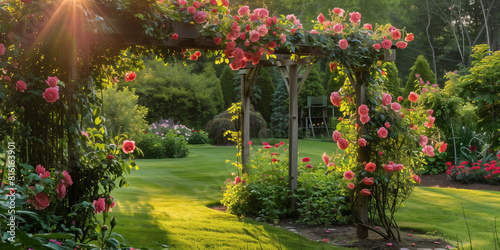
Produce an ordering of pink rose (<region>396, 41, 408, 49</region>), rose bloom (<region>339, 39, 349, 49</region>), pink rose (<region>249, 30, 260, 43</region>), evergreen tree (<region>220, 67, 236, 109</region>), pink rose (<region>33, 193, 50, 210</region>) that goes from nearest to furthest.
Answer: pink rose (<region>33, 193, 50, 210</region>) < pink rose (<region>249, 30, 260, 43</region>) < rose bloom (<region>339, 39, 349, 49</region>) < pink rose (<region>396, 41, 408, 49</region>) < evergreen tree (<region>220, 67, 236, 109</region>)

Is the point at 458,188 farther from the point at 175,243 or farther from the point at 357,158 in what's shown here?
the point at 175,243

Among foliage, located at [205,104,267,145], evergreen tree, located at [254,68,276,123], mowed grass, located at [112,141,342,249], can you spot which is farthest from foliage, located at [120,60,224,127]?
mowed grass, located at [112,141,342,249]

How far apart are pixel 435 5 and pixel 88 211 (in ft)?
81.5

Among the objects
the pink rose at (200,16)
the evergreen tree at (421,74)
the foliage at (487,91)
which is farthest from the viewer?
the evergreen tree at (421,74)

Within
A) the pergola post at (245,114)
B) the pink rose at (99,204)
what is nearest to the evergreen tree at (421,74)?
the pergola post at (245,114)

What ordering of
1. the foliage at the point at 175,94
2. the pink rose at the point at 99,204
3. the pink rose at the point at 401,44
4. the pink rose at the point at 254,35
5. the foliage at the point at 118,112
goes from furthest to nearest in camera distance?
1. the foliage at the point at 175,94
2. the foliage at the point at 118,112
3. the pink rose at the point at 401,44
4. the pink rose at the point at 254,35
5. the pink rose at the point at 99,204

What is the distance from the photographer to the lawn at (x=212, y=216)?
175 inches

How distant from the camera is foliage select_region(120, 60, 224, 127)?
17.4m

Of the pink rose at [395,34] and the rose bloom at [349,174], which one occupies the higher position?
the pink rose at [395,34]

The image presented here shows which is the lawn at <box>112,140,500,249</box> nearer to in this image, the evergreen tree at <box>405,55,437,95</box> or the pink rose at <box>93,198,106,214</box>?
the pink rose at <box>93,198,106,214</box>

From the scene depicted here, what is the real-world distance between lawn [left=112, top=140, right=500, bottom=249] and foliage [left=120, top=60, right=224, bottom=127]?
8.17 meters

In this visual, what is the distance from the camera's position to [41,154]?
3.12 m

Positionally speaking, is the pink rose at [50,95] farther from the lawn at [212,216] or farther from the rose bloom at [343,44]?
the rose bloom at [343,44]

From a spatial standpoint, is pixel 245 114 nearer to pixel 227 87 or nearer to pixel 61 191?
pixel 61 191
